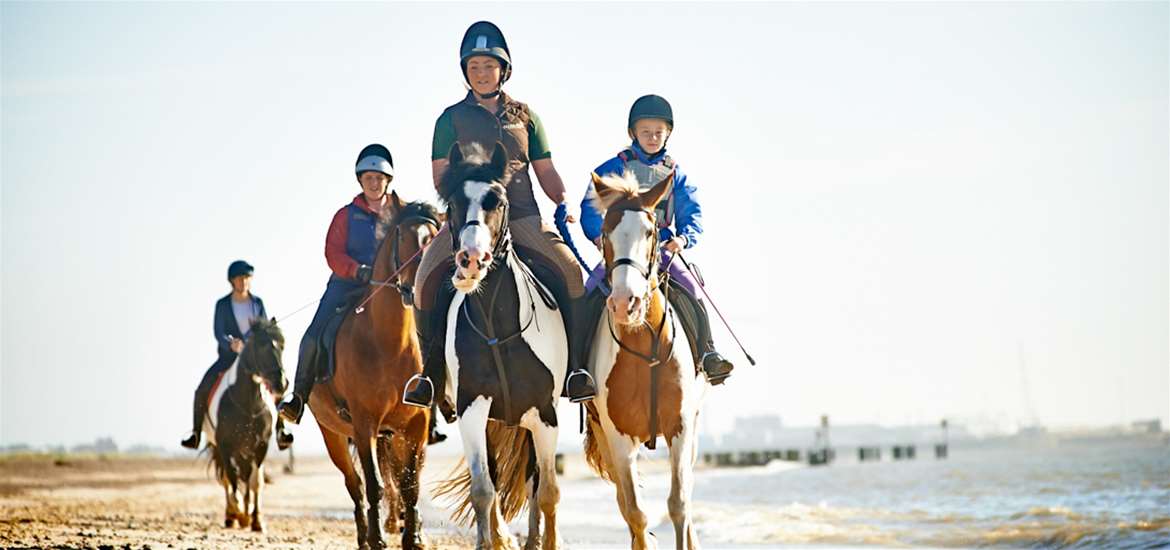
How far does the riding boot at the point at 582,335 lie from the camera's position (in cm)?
804

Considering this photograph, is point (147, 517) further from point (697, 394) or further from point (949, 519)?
point (697, 394)

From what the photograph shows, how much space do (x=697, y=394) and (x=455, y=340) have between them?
1570mm

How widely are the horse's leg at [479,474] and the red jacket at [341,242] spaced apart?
3387mm

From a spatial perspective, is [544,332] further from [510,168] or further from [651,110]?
[651,110]

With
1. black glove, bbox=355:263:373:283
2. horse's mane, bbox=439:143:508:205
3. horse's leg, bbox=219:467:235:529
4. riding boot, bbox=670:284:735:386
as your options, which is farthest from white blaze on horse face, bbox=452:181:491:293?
horse's leg, bbox=219:467:235:529

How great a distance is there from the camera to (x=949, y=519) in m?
22.2

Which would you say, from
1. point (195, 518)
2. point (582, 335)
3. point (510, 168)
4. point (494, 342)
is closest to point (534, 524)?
point (582, 335)

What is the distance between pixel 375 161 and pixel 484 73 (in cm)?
267

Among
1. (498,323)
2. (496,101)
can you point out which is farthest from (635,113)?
(498,323)

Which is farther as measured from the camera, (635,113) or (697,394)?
(635,113)

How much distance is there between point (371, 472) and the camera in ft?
33.4

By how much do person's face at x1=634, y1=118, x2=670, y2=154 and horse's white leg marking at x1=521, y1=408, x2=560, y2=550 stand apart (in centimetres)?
206

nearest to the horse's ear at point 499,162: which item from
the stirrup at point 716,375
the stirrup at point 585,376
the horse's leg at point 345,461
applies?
the stirrup at point 585,376

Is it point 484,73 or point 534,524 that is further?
point 484,73
